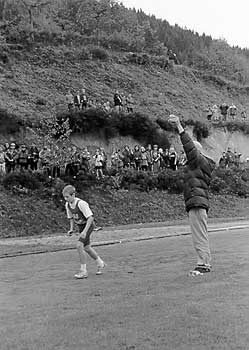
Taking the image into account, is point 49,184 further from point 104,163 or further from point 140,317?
point 140,317

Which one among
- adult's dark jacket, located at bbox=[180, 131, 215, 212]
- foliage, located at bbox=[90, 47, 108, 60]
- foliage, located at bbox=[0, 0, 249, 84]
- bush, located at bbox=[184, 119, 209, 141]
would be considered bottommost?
adult's dark jacket, located at bbox=[180, 131, 215, 212]

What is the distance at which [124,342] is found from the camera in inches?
275

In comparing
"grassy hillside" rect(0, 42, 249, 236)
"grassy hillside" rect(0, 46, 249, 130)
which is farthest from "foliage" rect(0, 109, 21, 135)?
"grassy hillside" rect(0, 46, 249, 130)

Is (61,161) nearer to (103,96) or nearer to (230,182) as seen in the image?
(230,182)

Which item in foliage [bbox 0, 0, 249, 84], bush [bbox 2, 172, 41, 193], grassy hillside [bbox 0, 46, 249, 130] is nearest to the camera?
bush [bbox 2, 172, 41, 193]

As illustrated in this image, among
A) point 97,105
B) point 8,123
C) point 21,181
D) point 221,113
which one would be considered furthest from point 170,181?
point 221,113

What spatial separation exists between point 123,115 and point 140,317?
1384 inches

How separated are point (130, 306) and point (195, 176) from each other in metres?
3.17

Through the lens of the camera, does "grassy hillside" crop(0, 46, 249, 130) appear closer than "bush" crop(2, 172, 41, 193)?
No

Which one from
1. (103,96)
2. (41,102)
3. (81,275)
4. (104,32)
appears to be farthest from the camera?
(104,32)

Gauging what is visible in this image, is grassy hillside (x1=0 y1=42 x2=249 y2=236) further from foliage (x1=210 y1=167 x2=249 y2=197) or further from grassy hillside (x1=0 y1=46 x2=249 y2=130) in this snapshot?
foliage (x1=210 y1=167 x2=249 y2=197)

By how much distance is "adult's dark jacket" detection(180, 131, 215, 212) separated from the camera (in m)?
11.0

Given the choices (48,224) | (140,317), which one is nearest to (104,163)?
(48,224)

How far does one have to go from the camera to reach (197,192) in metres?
11.0
